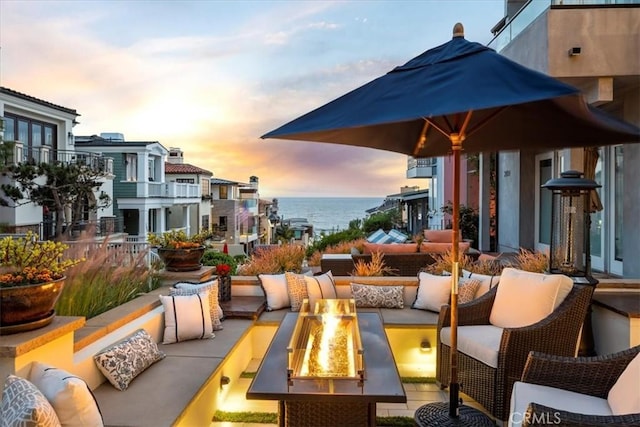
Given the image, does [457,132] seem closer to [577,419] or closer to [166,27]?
[577,419]

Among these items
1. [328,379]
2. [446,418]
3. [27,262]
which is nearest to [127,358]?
[27,262]

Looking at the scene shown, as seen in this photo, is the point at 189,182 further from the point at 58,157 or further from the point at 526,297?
the point at 526,297

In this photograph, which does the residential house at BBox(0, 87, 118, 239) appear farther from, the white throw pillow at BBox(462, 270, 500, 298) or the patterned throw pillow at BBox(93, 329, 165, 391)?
the white throw pillow at BBox(462, 270, 500, 298)

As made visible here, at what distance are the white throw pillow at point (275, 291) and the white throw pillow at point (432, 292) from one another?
4.83 feet

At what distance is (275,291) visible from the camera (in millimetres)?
4664

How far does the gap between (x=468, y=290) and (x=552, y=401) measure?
1980mm

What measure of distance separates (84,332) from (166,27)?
21.7 feet

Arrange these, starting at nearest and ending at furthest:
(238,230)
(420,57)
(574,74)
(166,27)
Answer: (420,57), (574,74), (166,27), (238,230)

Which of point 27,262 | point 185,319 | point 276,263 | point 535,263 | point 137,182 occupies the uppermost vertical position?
point 137,182

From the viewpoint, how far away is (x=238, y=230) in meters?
28.2

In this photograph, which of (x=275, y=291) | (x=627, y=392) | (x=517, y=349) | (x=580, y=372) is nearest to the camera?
(x=627, y=392)

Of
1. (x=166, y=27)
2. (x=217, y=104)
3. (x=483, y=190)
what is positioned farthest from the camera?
(x=217, y=104)

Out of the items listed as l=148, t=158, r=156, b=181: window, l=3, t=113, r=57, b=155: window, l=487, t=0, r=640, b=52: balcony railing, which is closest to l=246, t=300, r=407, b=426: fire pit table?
l=487, t=0, r=640, b=52: balcony railing

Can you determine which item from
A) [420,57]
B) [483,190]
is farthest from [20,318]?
[483,190]
